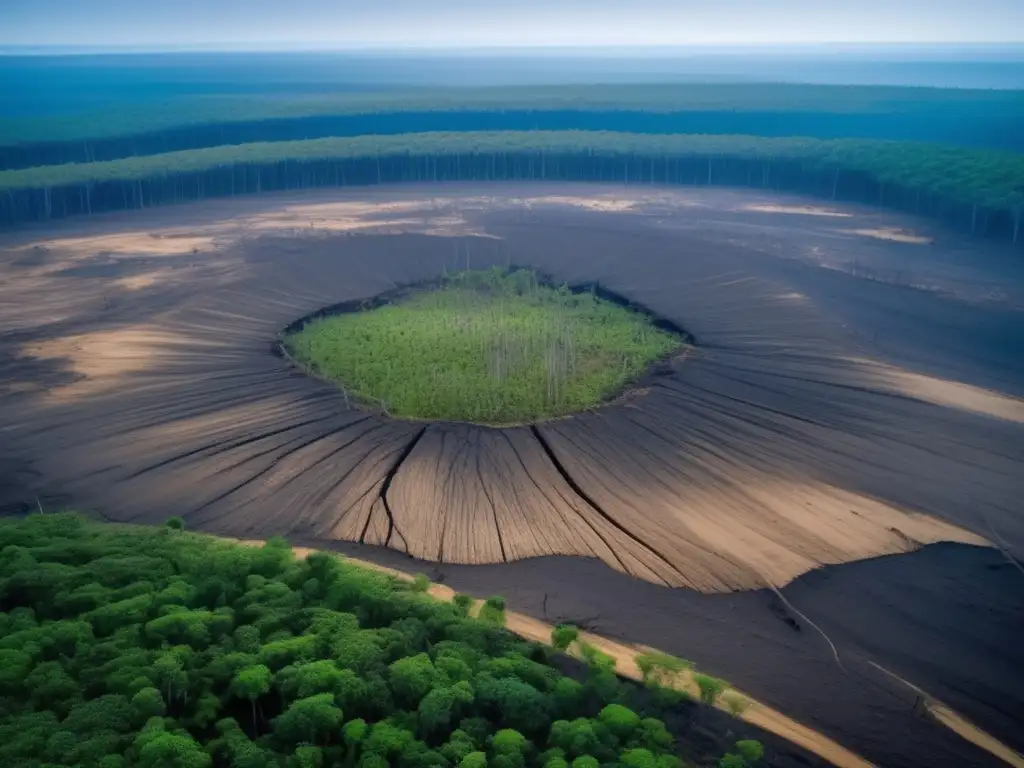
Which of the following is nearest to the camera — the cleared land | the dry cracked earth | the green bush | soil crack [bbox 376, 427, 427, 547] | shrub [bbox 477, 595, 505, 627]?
shrub [bbox 477, 595, 505, 627]

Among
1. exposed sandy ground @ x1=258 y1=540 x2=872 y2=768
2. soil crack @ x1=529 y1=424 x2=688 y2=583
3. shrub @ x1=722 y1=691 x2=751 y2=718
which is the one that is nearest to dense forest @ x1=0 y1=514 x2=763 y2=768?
shrub @ x1=722 y1=691 x2=751 y2=718

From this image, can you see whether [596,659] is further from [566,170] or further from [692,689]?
[566,170]

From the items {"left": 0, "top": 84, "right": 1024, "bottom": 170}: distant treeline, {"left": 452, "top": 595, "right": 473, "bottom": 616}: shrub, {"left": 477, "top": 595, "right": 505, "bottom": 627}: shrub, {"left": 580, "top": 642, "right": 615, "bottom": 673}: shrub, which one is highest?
{"left": 0, "top": 84, "right": 1024, "bottom": 170}: distant treeline

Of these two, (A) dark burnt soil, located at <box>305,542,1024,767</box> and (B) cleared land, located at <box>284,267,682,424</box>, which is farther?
(B) cleared land, located at <box>284,267,682,424</box>

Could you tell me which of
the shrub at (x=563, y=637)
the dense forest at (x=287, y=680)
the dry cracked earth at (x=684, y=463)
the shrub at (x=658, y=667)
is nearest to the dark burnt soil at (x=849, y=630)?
the dry cracked earth at (x=684, y=463)

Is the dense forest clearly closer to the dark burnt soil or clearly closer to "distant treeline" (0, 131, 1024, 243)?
the dark burnt soil

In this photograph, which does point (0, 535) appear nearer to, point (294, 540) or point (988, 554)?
point (294, 540)

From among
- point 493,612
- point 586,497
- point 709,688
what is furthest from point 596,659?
point 586,497

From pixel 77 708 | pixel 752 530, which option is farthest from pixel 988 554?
pixel 77 708
